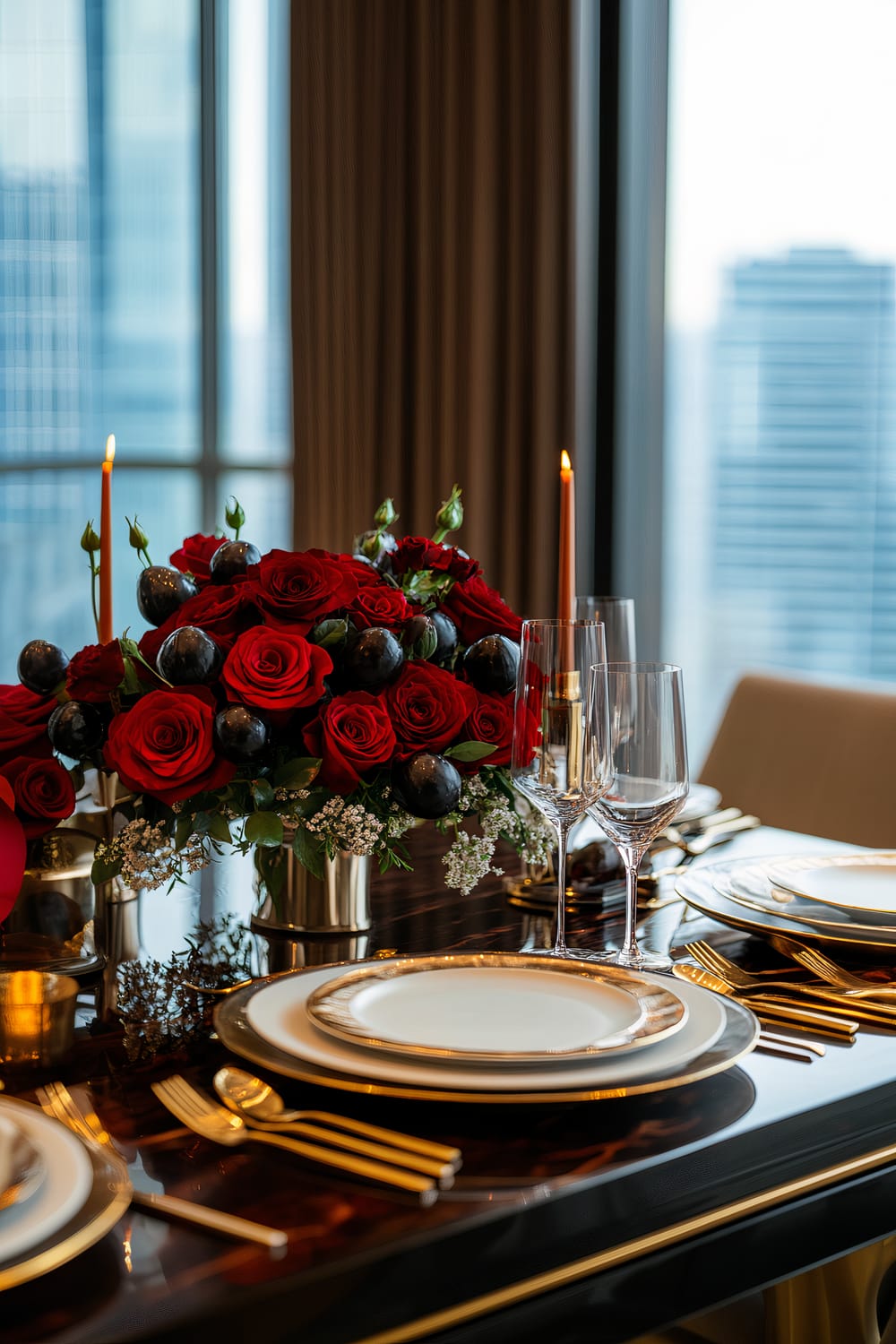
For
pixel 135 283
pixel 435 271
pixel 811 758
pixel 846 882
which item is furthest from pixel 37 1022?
pixel 135 283

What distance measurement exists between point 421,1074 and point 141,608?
0.50 metres

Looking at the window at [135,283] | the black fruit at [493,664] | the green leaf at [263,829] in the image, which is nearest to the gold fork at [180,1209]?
the green leaf at [263,829]

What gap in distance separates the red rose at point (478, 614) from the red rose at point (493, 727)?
0.08 m

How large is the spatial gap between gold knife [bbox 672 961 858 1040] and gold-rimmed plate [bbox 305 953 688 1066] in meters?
0.09

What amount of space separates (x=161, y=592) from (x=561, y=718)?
333 millimetres

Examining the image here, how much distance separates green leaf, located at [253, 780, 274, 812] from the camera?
979 millimetres

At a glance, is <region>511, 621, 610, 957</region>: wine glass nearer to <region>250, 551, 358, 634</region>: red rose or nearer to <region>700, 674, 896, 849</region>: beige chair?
<region>250, 551, 358, 634</region>: red rose

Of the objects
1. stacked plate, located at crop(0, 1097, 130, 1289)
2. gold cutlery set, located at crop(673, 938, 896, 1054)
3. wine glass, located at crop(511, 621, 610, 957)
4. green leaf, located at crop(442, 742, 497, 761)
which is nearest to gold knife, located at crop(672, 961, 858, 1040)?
gold cutlery set, located at crop(673, 938, 896, 1054)

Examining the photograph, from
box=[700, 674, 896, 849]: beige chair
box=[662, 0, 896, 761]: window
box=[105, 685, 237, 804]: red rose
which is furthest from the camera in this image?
box=[662, 0, 896, 761]: window

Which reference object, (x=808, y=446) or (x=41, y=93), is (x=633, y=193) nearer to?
(x=808, y=446)

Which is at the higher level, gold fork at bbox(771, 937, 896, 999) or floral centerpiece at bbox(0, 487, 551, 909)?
floral centerpiece at bbox(0, 487, 551, 909)

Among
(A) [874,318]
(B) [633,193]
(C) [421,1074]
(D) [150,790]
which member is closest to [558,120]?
(B) [633,193]

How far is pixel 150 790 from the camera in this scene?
944 millimetres

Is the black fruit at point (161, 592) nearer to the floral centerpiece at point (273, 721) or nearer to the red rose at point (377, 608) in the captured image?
the floral centerpiece at point (273, 721)
